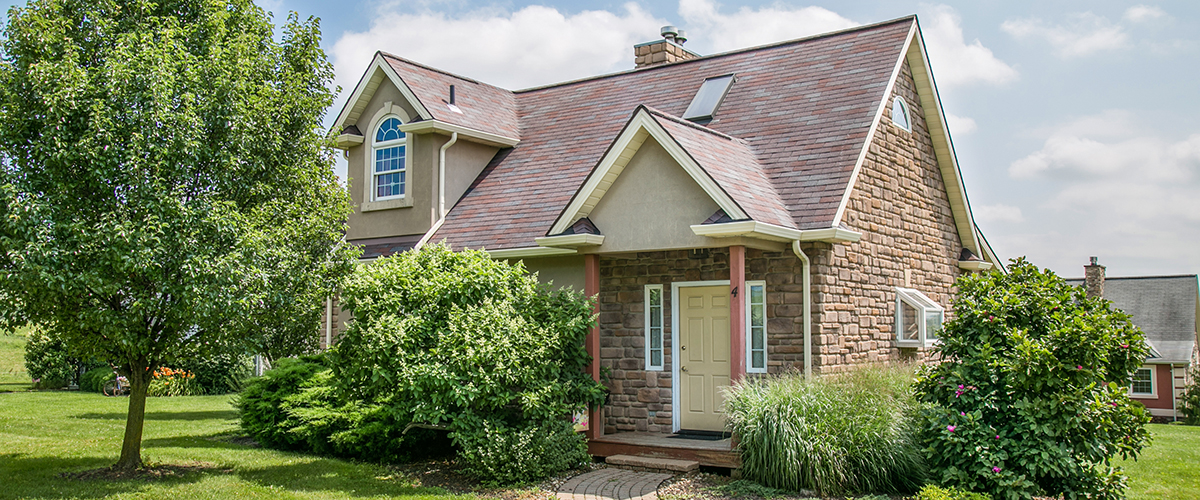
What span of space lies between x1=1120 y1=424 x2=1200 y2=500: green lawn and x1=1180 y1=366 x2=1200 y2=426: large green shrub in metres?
19.7

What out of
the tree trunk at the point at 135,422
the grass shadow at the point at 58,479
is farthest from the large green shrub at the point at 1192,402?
the tree trunk at the point at 135,422

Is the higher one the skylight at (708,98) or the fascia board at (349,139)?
the skylight at (708,98)

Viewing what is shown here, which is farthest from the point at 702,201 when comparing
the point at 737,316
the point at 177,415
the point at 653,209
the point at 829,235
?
the point at 177,415

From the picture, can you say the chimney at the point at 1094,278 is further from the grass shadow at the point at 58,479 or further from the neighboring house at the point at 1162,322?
A: the grass shadow at the point at 58,479

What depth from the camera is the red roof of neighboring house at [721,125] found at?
12.2 meters

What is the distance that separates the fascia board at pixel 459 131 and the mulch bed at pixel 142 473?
656 cm

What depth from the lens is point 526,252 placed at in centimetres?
1332

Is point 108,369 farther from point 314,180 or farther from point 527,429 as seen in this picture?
point 527,429

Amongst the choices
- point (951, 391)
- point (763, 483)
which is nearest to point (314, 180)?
point (763, 483)

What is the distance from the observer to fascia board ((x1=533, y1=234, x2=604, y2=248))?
11773 mm

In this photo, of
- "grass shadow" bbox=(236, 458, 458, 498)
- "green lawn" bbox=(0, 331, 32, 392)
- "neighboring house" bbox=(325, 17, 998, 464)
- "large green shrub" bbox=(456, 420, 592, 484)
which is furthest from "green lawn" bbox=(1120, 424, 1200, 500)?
"green lawn" bbox=(0, 331, 32, 392)

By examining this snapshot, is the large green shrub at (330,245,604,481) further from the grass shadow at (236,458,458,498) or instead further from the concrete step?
the grass shadow at (236,458,458,498)

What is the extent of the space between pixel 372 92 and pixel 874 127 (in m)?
9.15

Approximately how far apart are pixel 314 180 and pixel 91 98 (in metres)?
2.77
